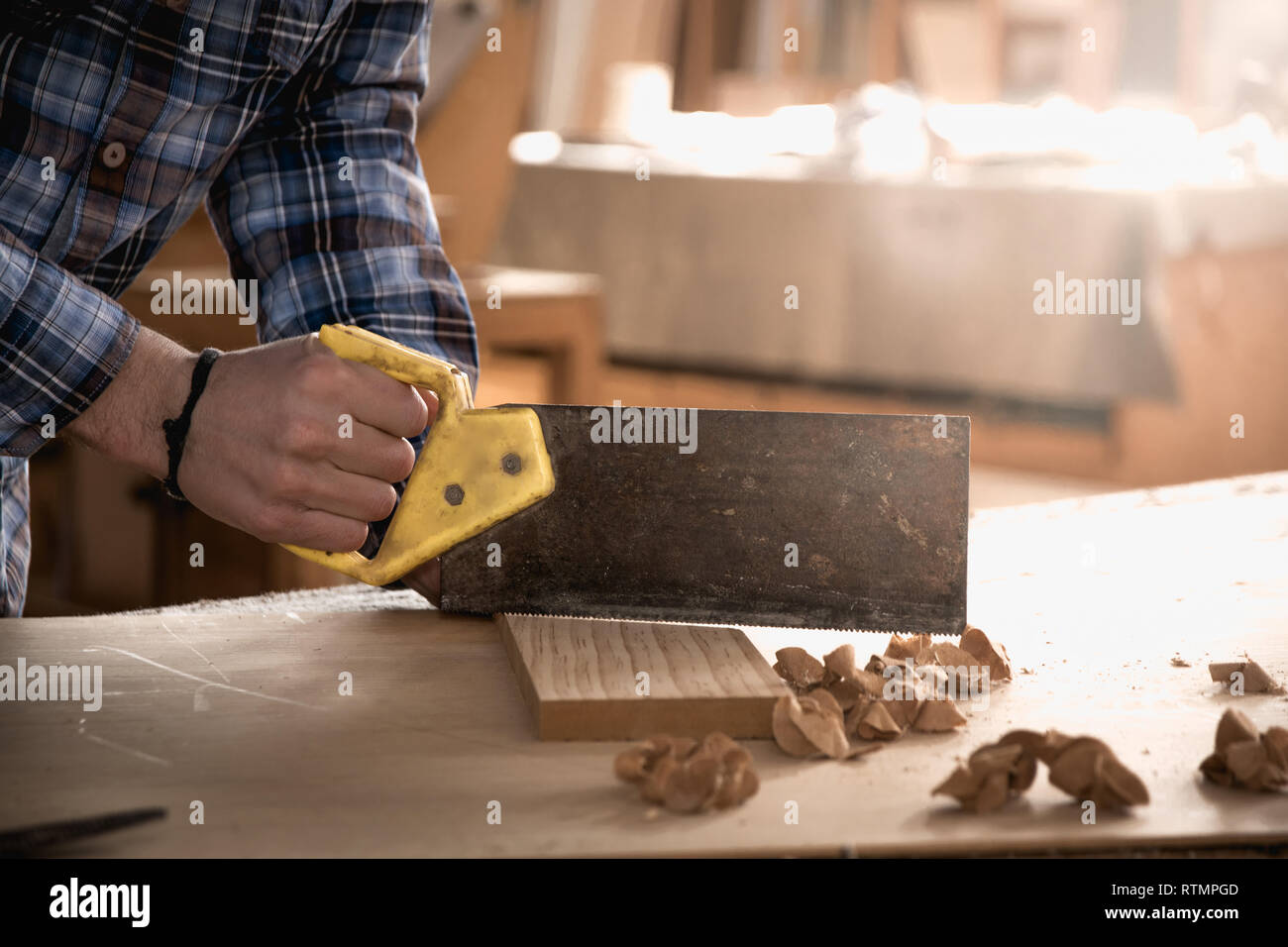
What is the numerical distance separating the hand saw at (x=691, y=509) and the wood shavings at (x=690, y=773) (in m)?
0.23

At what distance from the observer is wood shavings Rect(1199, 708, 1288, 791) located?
75 centimetres

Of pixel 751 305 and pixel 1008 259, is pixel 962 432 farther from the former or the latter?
pixel 751 305

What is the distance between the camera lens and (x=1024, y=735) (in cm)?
78

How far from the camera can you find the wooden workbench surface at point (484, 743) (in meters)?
0.71

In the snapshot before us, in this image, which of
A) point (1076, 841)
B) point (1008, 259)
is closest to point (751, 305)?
point (1008, 259)

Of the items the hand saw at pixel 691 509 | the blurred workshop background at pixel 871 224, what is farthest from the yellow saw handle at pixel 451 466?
the blurred workshop background at pixel 871 224

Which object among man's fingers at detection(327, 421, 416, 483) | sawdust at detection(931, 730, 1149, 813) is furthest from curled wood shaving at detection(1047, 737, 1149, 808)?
man's fingers at detection(327, 421, 416, 483)

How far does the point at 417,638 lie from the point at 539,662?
0.17 m

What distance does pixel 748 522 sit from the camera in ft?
3.23

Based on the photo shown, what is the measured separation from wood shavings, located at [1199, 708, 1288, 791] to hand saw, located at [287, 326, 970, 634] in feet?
0.74

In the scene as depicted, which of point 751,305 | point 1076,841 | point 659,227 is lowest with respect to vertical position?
point 1076,841

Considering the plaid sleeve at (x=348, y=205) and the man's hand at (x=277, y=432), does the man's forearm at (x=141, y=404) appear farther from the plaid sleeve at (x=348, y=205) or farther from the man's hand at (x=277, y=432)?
the plaid sleeve at (x=348, y=205)

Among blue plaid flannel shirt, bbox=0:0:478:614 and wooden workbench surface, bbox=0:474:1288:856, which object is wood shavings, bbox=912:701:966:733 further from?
blue plaid flannel shirt, bbox=0:0:478:614

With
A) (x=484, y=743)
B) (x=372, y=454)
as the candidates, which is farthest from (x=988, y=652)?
(x=372, y=454)
